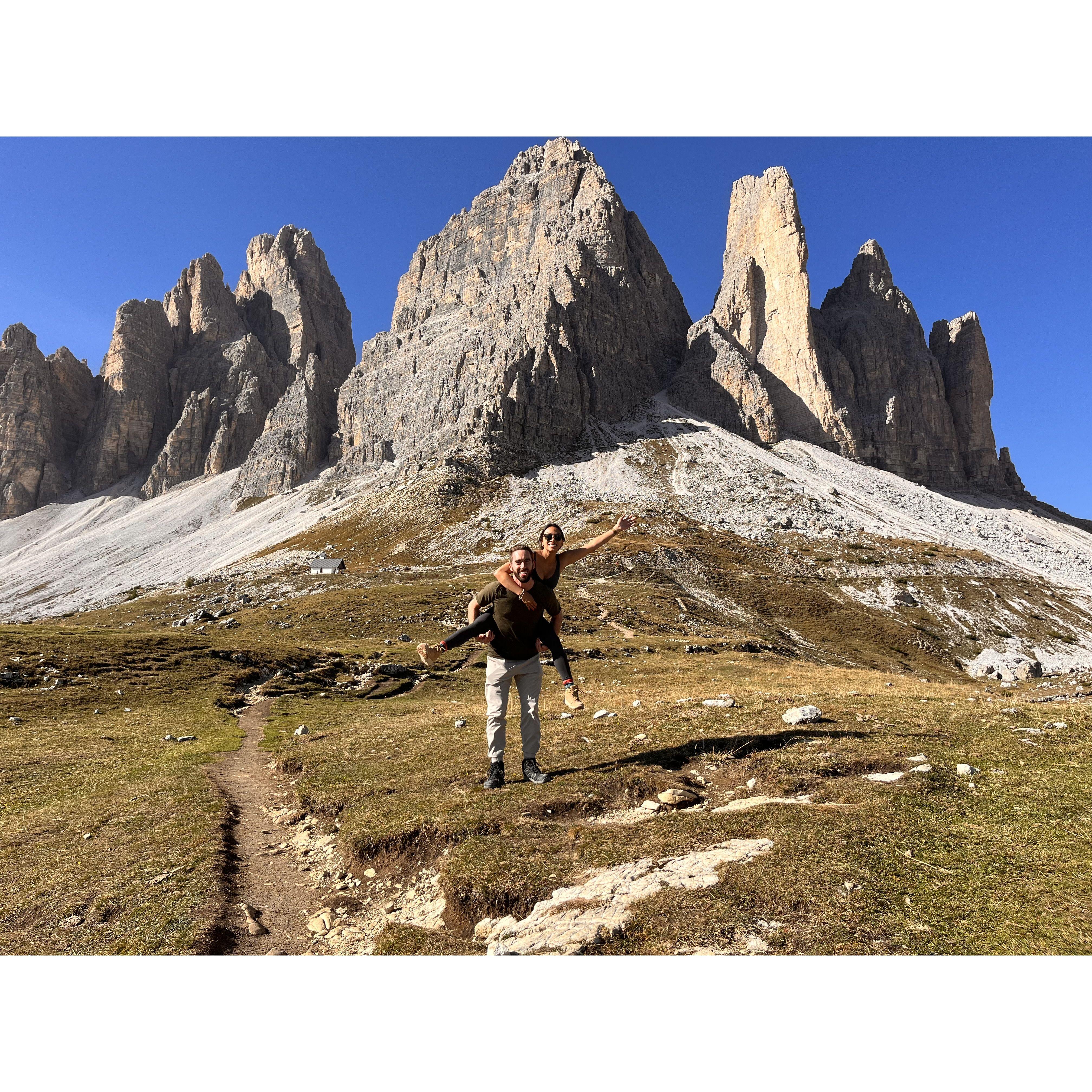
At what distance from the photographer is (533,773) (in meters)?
11.6

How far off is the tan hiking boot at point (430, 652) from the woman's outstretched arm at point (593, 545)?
2.85 metres

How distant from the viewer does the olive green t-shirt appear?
1145 cm

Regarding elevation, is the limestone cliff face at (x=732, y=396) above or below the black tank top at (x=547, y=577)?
above

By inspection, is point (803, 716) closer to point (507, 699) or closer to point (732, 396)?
point (507, 699)

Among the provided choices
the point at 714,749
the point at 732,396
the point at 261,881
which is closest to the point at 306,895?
the point at 261,881

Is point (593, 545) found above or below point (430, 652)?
A: above

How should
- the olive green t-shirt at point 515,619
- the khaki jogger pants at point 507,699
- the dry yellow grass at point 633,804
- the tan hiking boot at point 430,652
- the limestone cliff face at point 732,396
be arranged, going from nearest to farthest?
the dry yellow grass at point 633,804 < the tan hiking boot at point 430,652 < the olive green t-shirt at point 515,619 < the khaki jogger pants at point 507,699 < the limestone cliff face at point 732,396

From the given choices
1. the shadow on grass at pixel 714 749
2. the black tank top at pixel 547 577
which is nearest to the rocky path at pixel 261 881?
the shadow on grass at pixel 714 749

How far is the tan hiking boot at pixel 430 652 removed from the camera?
431 inches

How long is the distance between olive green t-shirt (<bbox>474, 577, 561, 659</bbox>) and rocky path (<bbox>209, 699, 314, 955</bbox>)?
5138mm

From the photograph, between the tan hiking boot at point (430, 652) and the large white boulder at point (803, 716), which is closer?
the tan hiking boot at point (430, 652)

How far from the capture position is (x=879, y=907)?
5.95m

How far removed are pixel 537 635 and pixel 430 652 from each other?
2113 mm

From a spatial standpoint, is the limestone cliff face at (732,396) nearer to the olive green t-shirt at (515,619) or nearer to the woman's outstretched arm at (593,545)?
the woman's outstretched arm at (593,545)
